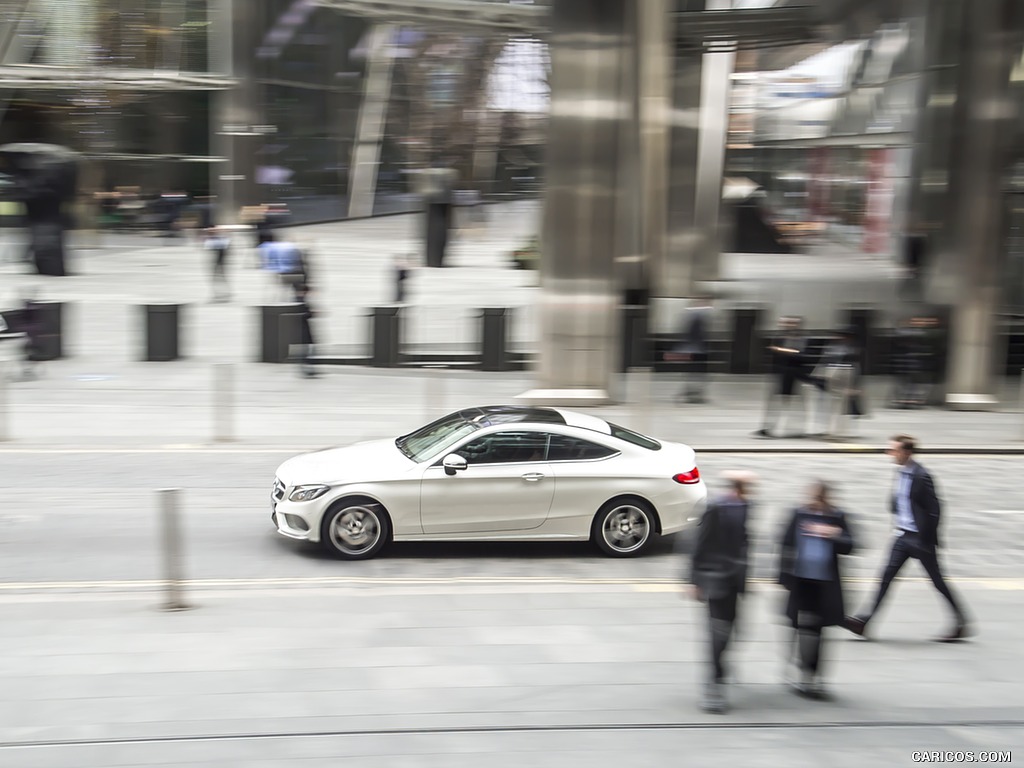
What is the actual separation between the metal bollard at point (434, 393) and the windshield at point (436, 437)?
449cm

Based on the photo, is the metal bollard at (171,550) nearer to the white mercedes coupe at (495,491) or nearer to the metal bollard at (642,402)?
the white mercedes coupe at (495,491)

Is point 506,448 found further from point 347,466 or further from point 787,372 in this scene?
point 787,372

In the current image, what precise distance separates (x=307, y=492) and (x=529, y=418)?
2188mm

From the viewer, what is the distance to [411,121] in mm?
44688

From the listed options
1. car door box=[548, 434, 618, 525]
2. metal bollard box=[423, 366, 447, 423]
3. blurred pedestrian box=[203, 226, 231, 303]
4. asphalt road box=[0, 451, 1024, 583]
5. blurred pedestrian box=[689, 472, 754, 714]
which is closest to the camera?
blurred pedestrian box=[689, 472, 754, 714]

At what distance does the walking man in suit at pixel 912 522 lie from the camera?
24.1 feet

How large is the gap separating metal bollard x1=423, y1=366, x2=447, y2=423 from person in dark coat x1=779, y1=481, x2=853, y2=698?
8973 mm

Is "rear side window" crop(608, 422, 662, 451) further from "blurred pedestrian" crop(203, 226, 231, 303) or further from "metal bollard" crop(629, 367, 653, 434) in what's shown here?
"blurred pedestrian" crop(203, 226, 231, 303)

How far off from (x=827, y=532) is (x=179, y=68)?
33440 millimetres

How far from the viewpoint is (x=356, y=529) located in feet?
31.0

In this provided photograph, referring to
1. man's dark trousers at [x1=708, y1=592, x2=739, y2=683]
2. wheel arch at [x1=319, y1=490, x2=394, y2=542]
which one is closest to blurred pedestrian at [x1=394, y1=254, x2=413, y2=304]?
wheel arch at [x1=319, y1=490, x2=394, y2=542]

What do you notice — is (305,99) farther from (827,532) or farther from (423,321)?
(827,532)

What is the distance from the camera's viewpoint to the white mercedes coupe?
9.43 meters

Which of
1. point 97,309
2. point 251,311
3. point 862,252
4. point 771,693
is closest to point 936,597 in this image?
point 771,693
